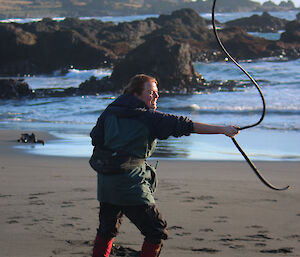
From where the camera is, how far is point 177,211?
5062 mm

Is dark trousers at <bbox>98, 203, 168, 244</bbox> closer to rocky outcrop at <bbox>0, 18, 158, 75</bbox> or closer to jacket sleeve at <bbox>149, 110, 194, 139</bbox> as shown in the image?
jacket sleeve at <bbox>149, 110, 194, 139</bbox>

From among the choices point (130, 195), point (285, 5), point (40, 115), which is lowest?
point (40, 115)

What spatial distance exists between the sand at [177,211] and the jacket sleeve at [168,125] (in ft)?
4.03

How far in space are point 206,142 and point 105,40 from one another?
3242 centimetres

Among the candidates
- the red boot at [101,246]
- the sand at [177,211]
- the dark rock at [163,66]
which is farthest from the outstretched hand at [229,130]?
A: the dark rock at [163,66]

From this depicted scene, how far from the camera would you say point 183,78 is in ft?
72.9

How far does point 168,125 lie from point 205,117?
1156 centimetres

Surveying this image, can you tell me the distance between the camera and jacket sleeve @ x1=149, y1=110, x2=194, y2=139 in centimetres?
309

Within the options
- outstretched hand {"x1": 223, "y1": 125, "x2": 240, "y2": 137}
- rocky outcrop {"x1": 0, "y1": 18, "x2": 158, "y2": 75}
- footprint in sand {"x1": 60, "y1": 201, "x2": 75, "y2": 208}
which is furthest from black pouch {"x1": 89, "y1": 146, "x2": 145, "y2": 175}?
rocky outcrop {"x1": 0, "y1": 18, "x2": 158, "y2": 75}

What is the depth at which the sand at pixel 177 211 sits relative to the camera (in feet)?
13.6

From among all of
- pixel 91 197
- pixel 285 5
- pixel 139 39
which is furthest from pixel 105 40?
pixel 285 5

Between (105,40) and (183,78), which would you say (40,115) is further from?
(105,40)

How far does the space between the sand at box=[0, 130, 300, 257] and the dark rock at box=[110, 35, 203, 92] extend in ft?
48.3

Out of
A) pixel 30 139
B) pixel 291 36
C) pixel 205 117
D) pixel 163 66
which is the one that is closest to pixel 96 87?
pixel 163 66
